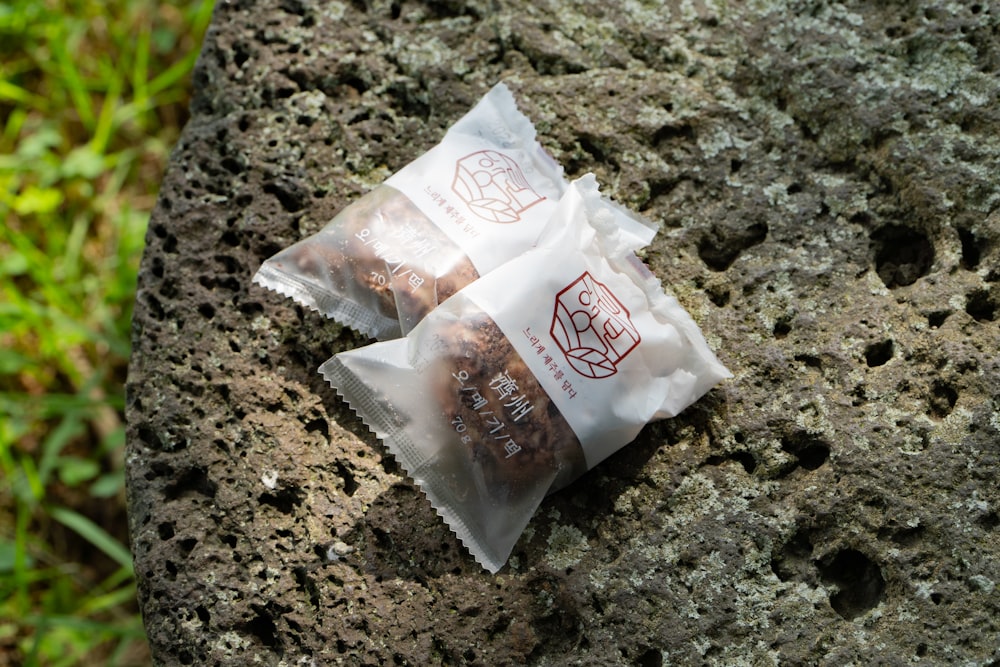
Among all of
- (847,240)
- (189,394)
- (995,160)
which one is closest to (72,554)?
(189,394)

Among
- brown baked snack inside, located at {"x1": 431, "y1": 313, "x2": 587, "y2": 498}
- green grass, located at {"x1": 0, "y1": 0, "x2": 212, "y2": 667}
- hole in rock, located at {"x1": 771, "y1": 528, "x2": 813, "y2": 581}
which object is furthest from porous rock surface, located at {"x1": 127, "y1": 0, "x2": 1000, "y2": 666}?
green grass, located at {"x1": 0, "y1": 0, "x2": 212, "y2": 667}

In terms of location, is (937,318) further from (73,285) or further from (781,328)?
(73,285)

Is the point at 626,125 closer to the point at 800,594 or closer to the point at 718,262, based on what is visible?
the point at 718,262

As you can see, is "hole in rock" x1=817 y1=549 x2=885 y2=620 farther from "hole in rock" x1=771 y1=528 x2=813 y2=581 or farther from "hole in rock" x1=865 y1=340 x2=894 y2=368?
"hole in rock" x1=865 y1=340 x2=894 y2=368

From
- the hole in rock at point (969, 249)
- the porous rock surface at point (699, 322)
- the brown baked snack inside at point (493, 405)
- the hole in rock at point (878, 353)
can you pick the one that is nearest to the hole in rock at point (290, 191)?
the porous rock surface at point (699, 322)

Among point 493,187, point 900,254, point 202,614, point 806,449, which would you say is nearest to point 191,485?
point 202,614

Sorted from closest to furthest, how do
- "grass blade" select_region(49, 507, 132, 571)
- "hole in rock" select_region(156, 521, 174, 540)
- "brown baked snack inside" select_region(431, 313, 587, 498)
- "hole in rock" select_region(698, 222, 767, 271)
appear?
"brown baked snack inside" select_region(431, 313, 587, 498)
"hole in rock" select_region(156, 521, 174, 540)
"hole in rock" select_region(698, 222, 767, 271)
"grass blade" select_region(49, 507, 132, 571)
